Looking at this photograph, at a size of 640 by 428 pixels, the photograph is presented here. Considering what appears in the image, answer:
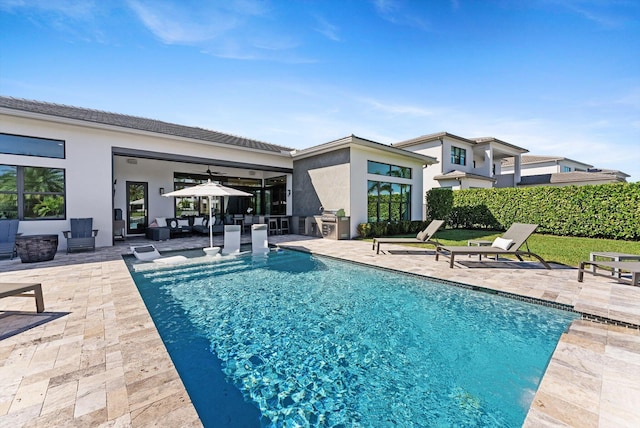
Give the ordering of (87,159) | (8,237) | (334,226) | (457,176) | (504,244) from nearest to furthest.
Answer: (504,244), (8,237), (87,159), (334,226), (457,176)

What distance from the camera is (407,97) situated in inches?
487

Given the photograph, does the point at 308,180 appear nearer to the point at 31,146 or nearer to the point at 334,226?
the point at 334,226

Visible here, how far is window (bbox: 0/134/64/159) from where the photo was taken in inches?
332

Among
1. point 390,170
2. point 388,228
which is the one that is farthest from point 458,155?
point 388,228

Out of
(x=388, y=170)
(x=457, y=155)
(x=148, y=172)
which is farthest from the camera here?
(x=457, y=155)

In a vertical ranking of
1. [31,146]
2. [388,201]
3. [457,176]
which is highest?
[457,176]

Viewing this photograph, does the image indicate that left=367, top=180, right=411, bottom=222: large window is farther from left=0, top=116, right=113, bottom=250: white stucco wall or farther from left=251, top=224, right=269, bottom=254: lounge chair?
left=0, top=116, right=113, bottom=250: white stucco wall

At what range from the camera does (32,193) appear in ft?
28.6

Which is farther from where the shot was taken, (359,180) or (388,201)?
(388,201)

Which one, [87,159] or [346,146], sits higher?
[346,146]

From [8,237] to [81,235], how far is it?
1.66 m

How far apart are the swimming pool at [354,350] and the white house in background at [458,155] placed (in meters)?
16.0

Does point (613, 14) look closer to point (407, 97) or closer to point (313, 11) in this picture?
point (407, 97)

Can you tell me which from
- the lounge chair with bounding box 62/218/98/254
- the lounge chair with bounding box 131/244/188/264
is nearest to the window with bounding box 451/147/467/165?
the lounge chair with bounding box 131/244/188/264
